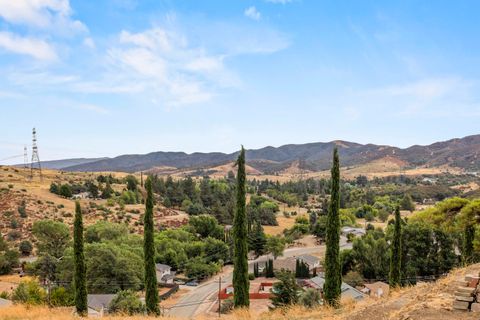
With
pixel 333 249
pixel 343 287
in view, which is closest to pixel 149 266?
pixel 333 249

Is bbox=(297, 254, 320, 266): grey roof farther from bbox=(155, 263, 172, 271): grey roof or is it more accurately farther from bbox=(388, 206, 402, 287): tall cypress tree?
bbox=(388, 206, 402, 287): tall cypress tree

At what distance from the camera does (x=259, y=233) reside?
74938mm

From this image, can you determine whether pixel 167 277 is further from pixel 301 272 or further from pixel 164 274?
pixel 301 272

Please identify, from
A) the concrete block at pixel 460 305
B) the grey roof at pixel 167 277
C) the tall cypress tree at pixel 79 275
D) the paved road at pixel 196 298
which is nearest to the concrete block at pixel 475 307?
the concrete block at pixel 460 305

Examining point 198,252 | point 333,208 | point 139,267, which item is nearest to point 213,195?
point 198,252

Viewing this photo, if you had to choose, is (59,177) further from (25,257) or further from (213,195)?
(25,257)

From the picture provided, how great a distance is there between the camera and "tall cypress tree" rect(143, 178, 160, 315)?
25.8 meters

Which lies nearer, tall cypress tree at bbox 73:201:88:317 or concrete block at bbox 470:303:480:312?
concrete block at bbox 470:303:480:312

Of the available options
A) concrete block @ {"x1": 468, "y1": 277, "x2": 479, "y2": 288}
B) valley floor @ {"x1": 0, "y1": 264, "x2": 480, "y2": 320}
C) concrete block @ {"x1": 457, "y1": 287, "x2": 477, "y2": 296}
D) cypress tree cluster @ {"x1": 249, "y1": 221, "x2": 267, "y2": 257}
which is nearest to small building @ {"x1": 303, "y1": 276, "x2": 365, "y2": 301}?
valley floor @ {"x1": 0, "y1": 264, "x2": 480, "y2": 320}

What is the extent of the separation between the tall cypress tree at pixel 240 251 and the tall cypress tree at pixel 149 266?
496cm

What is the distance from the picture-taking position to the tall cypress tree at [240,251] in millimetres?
25828

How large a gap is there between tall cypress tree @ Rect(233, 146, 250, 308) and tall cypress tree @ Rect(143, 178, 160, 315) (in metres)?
4.96

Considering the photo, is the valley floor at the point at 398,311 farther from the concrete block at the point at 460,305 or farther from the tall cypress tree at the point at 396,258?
the tall cypress tree at the point at 396,258

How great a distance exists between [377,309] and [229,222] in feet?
274
